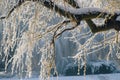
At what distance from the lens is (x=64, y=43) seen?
47.7ft

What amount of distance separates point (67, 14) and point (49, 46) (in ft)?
1.32

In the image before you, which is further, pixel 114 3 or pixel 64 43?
pixel 64 43

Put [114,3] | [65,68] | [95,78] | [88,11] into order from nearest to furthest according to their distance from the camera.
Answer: [88,11], [114,3], [95,78], [65,68]

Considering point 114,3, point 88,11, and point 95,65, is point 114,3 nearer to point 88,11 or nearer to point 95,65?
point 88,11

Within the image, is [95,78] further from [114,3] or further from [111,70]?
[114,3]

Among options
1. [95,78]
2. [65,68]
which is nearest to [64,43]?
[65,68]

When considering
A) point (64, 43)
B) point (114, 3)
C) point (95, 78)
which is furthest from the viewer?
point (64, 43)

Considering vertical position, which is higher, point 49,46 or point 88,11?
point 88,11

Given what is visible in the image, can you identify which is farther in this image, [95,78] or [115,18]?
[95,78]

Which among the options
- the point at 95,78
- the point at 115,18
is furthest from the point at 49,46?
the point at 95,78

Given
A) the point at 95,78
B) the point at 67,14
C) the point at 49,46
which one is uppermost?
the point at 67,14

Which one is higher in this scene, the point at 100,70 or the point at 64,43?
the point at 64,43

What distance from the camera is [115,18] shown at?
7.52 ft

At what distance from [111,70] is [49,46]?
36.3 feet
